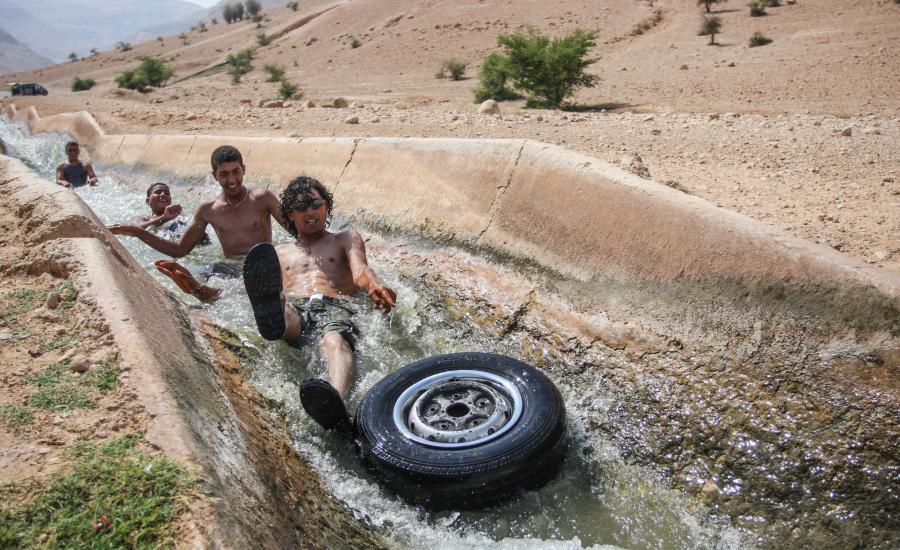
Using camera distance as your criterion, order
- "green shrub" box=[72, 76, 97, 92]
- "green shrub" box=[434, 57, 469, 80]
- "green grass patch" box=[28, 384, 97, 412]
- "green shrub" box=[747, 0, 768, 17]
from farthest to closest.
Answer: "green shrub" box=[72, 76, 97, 92]
"green shrub" box=[747, 0, 768, 17]
"green shrub" box=[434, 57, 469, 80]
"green grass patch" box=[28, 384, 97, 412]

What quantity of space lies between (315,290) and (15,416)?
7.25 ft

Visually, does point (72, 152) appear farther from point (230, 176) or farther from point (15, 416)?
point (15, 416)

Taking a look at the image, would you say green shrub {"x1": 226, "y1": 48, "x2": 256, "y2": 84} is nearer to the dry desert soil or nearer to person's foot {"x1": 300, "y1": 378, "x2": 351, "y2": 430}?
the dry desert soil

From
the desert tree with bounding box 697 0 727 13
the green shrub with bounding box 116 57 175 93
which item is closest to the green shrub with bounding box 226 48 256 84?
the green shrub with bounding box 116 57 175 93

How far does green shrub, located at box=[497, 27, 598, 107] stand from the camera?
515 inches

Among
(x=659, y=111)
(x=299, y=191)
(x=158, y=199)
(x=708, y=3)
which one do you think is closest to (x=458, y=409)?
(x=299, y=191)

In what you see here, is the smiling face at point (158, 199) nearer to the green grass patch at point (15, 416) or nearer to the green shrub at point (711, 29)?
the green grass patch at point (15, 416)

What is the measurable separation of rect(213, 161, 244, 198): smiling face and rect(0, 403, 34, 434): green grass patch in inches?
130

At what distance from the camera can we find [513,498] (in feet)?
8.40

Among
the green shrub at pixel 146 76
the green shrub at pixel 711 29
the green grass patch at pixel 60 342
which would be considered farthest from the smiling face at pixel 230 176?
the green shrub at pixel 146 76

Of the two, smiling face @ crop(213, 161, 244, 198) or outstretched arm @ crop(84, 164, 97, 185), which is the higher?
smiling face @ crop(213, 161, 244, 198)

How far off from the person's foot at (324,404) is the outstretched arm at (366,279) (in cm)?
70

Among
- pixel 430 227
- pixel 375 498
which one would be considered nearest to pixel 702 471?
pixel 375 498

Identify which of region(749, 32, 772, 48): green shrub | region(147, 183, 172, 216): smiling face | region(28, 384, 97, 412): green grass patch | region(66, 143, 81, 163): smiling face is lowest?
region(749, 32, 772, 48): green shrub
